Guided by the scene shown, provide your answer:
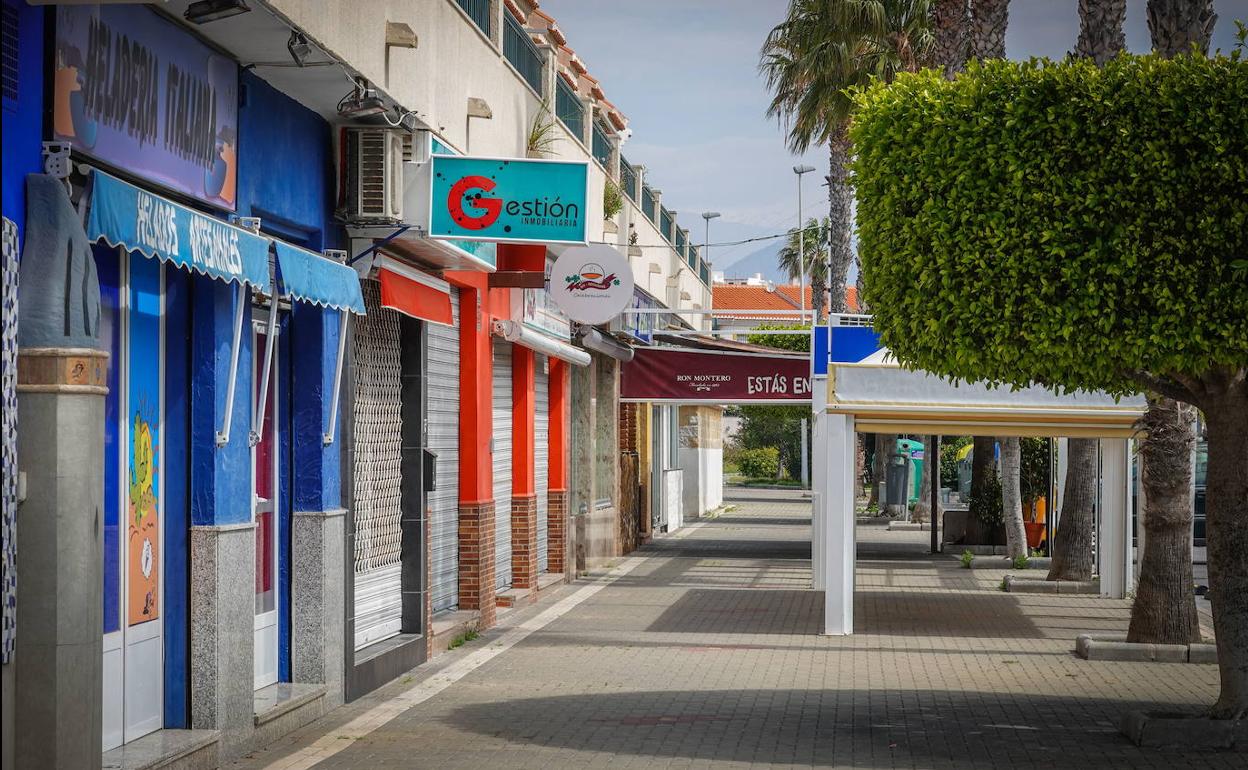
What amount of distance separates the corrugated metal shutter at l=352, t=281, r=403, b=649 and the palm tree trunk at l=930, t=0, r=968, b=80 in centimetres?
1092

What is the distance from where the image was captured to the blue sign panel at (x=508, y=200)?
1107cm

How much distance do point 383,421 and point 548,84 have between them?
7.12 metres

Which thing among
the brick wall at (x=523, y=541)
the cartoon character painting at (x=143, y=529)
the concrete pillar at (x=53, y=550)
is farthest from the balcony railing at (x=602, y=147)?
the concrete pillar at (x=53, y=550)

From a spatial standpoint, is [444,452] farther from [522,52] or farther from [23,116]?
[23,116]

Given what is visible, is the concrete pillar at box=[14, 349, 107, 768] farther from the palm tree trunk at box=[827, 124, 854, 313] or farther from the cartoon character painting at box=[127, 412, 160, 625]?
the palm tree trunk at box=[827, 124, 854, 313]

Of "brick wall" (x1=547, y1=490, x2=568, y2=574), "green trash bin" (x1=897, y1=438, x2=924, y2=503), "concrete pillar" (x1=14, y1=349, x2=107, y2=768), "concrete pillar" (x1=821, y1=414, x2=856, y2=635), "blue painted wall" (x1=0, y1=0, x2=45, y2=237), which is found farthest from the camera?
"green trash bin" (x1=897, y1=438, x2=924, y2=503)

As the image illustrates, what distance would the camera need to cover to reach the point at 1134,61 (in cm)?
891

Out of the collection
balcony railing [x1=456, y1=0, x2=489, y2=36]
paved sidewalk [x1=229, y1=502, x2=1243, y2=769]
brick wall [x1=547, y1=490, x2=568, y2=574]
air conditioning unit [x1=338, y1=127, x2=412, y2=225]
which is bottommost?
paved sidewalk [x1=229, y1=502, x2=1243, y2=769]

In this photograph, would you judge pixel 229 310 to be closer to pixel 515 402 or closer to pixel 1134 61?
pixel 1134 61

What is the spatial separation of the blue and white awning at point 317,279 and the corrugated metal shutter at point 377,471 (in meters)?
1.71

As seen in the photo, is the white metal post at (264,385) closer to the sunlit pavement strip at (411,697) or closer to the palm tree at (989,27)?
the sunlit pavement strip at (411,697)

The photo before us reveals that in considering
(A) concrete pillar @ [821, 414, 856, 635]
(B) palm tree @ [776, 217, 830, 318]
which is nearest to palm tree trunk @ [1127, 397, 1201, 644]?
(A) concrete pillar @ [821, 414, 856, 635]

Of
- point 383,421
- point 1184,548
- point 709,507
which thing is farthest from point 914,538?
point 383,421

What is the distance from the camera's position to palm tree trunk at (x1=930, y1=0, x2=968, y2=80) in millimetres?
21078
